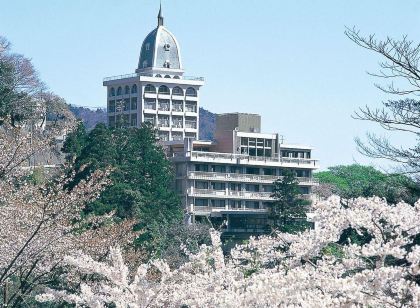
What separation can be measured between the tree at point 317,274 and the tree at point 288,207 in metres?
43.1

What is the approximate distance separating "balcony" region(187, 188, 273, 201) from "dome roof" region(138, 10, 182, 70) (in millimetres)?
21009

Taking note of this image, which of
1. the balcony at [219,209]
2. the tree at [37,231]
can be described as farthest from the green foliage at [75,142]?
the tree at [37,231]

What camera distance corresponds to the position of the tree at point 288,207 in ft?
184

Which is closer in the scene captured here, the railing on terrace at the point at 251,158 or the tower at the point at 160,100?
the railing on terrace at the point at 251,158

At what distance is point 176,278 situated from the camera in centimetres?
1294

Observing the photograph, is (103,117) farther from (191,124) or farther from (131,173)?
(131,173)

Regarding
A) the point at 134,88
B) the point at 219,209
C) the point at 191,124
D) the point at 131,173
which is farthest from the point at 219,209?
the point at 131,173

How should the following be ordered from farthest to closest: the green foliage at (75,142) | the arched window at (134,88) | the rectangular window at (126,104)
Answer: the arched window at (134,88) → the rectangular window at (126,104) → the green foliage at (75,142)

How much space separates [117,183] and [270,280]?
38.9 meters

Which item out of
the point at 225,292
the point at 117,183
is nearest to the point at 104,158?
the point at 117,183

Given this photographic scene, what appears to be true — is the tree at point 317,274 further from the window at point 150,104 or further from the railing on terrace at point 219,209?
the window at point 150,104

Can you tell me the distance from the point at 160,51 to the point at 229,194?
22.7m

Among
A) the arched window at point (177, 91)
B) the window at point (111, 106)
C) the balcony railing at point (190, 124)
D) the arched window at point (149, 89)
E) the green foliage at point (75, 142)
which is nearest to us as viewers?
the green foliage at point (75, 142)

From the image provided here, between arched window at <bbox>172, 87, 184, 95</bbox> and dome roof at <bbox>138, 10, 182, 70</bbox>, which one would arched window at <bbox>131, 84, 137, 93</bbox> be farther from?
dome roof at <bbox>138, 10, 182, 70</bbox>
